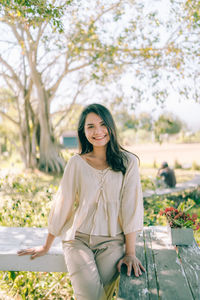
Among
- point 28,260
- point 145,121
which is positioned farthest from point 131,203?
point 145,121

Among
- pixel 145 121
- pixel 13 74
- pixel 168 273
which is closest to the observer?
pixel 168 273

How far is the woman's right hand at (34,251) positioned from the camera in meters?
2.23

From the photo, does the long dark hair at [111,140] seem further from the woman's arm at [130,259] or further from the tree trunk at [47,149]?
the tree trunk at [47,149]

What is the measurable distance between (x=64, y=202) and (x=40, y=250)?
43 cm

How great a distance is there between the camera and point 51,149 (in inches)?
459

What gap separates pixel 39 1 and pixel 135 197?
2633 millimetres

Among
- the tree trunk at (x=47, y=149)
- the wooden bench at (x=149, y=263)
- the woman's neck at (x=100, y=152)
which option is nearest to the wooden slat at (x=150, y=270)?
the wooden bench at (x=149, y=263)

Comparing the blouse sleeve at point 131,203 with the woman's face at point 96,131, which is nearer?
the blouse sleeve at point 131,203

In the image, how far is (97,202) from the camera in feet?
7.00

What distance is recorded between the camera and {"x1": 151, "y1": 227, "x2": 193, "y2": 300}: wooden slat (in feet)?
5.35

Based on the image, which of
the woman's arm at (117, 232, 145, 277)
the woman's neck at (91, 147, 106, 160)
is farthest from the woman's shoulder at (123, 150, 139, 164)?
the woman's arm at (117, 232, 145, 277)

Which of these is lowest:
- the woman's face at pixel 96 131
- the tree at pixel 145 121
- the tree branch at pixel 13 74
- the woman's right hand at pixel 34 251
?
the woman's right hand at pixel 34 251

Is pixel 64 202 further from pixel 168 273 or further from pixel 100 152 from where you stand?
pixel 168 273

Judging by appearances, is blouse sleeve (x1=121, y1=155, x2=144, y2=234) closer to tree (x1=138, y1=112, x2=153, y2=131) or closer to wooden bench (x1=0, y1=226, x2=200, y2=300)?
wooden bench (x1=0, y1=226, x2=200, y2=300)
